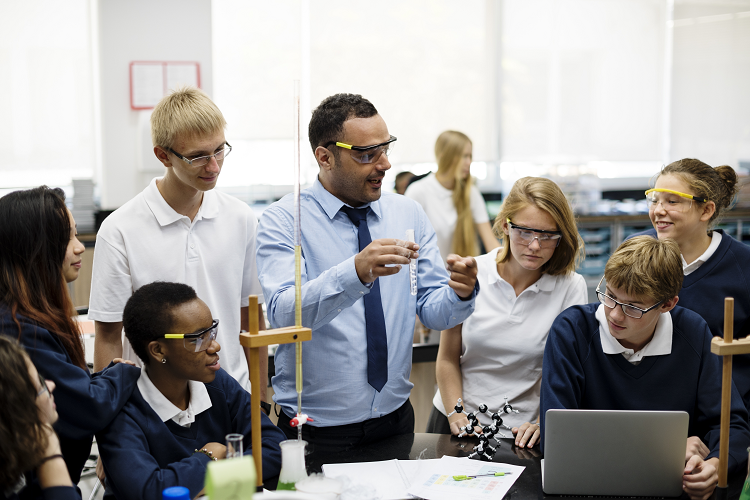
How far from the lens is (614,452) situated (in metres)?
1.52

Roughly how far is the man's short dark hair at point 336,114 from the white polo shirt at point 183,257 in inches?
15.9

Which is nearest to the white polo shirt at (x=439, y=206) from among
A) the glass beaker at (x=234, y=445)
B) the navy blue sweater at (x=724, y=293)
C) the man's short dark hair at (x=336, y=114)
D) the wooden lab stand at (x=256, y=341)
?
the navy blue sweater at (x=724, y=293)

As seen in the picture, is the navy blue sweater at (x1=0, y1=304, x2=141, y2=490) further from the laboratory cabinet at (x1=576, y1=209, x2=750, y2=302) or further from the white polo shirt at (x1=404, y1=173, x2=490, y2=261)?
the laboratory cabinet at (x1=576, y1=209, x2=750, y2=302)

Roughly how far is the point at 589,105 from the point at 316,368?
5.16 metres

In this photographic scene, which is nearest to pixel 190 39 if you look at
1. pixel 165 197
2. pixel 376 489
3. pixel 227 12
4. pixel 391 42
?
pixel 227 12

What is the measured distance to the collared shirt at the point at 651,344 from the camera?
178 centimetres

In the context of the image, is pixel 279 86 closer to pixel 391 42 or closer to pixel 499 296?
pixel 391 42

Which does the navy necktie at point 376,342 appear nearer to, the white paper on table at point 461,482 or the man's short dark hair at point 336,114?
the white paper on table at point 461,482

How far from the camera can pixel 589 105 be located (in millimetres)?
6250

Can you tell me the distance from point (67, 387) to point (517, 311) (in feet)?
4.07

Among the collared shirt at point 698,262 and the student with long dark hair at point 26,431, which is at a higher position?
the collared shirt at point 698,262

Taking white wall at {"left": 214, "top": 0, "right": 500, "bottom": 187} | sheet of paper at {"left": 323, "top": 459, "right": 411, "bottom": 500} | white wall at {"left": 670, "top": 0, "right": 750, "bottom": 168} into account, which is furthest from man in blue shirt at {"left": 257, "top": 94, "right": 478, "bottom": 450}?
white wall at {"left": 670, "top": 0, "right": 750, "bottom": 168}

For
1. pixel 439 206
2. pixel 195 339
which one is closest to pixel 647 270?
pixel 195 339

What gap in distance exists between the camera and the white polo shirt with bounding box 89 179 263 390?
1894mm
